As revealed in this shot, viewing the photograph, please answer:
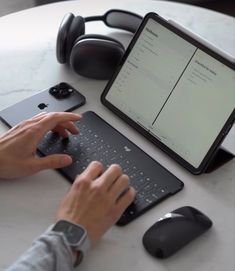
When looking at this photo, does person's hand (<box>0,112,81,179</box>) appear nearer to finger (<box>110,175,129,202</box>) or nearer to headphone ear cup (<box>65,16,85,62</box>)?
finger (<box>110,175,129,202</box>)

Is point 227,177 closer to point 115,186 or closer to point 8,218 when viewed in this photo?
point 115,186

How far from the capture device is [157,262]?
34.5 inches

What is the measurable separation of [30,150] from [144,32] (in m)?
0.38

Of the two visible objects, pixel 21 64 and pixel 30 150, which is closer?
pixel 30 150

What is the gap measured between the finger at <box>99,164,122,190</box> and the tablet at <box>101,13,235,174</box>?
0.17 meters

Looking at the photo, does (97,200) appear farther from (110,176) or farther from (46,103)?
(46,103)

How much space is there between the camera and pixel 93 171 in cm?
96

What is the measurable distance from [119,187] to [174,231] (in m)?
0.13

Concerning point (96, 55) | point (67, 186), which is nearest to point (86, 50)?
point (96, 55)

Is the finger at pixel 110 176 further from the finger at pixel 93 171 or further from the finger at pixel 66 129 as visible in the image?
the finger at pixel 66 129

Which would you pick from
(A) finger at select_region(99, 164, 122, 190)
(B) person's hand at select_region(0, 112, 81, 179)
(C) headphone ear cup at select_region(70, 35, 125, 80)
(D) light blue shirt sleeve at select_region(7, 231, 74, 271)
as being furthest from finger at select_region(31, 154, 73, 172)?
(C) headphone ear cup at select_region(70, 35, 125, 80)


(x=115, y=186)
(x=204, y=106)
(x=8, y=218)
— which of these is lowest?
(x=8, y=218)

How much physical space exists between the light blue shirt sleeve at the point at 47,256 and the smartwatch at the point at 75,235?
13 mm

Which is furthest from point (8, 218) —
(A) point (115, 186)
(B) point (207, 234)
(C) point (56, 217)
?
(B) point (207, 234)
